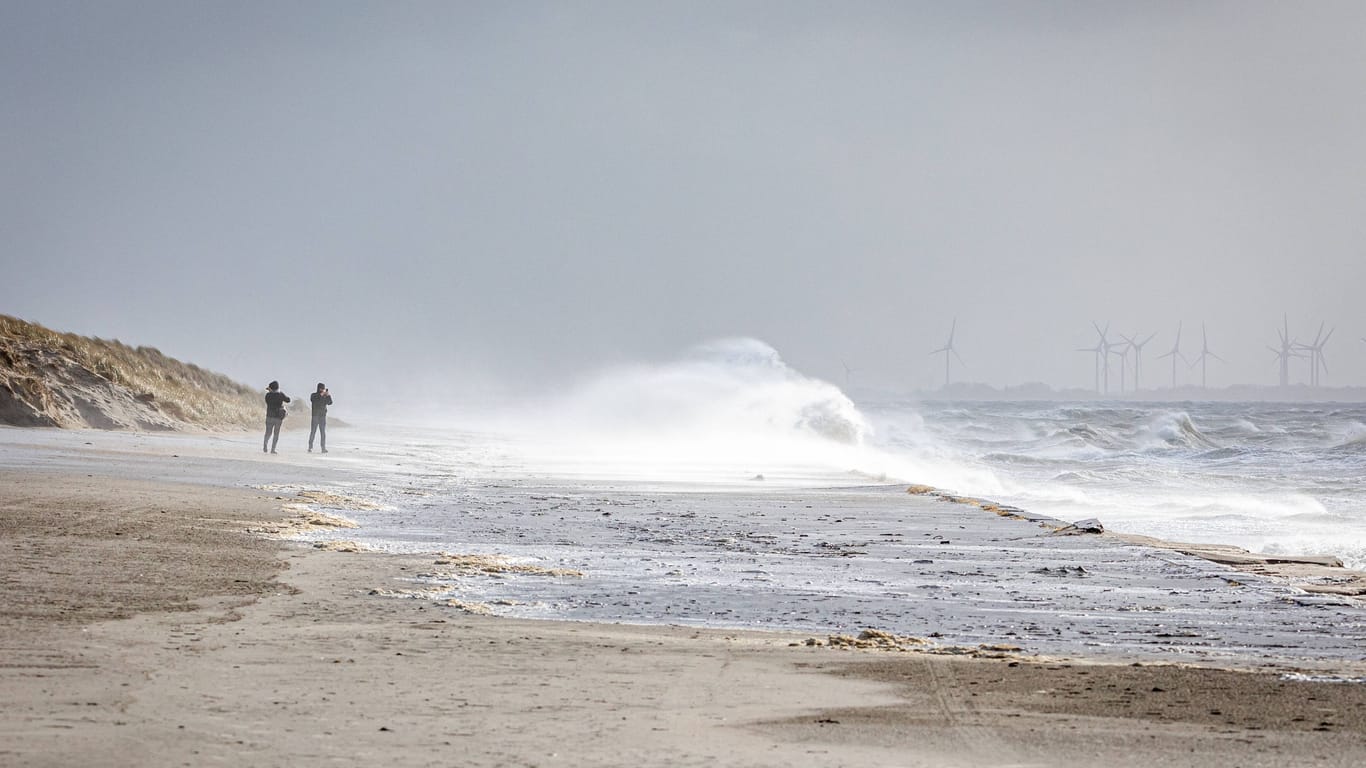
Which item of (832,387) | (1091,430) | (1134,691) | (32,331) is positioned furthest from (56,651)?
(1091,430)

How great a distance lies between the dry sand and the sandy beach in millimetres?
18

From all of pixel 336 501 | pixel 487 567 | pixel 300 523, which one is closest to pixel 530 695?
pixel 487 567

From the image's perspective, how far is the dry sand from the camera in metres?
5.48

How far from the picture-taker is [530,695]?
6555 millimetres

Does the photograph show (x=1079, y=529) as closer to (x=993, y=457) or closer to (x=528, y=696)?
(x=528, y=696)

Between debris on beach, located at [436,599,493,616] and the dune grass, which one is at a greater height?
the dune grass

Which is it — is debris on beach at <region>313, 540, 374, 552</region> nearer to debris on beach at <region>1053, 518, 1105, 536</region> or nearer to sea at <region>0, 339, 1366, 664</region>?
sea at <region>0, 339, 1366, 664</region>

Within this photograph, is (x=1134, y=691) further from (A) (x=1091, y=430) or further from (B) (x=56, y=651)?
(A) (x=1091, y=430)

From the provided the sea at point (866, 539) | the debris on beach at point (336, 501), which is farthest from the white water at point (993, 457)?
the debris on beach at point (336, 501)


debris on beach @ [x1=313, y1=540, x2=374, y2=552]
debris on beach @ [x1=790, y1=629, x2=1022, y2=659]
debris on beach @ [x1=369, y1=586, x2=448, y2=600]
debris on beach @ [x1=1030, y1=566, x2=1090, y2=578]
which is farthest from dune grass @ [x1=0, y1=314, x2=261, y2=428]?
debris on beach @ [x1=790, y1=629, x2=1022, y2=659]

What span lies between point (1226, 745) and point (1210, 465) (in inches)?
1579

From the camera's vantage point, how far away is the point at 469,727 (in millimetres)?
5848

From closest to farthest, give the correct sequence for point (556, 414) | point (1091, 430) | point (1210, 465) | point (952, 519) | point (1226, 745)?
point (1226, 745) < point (952, 519) < point (1210, 465) < point (1091, 430) < point (556, 414)

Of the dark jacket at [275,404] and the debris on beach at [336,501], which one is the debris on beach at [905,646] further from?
the dark jacket at [275,404]
